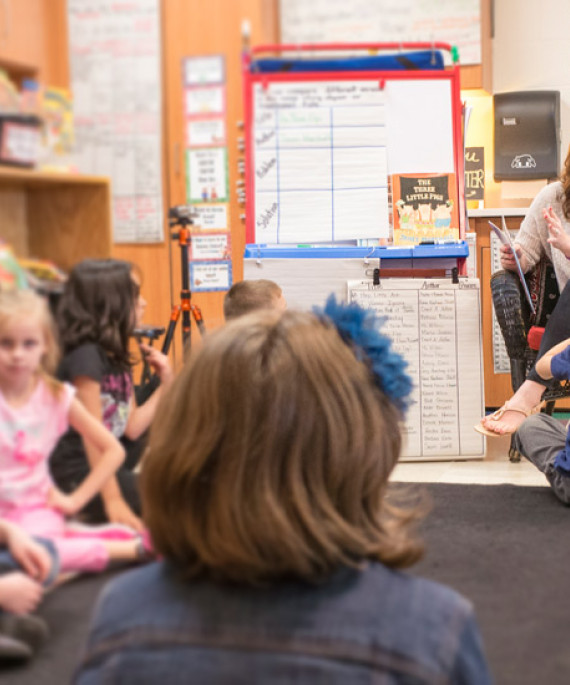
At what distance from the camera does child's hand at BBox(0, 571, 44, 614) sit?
3.25 ft

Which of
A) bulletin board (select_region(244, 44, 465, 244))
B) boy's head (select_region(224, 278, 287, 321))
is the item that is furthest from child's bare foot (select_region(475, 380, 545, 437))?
boy's head (select_region(224, 278, 287, 321))

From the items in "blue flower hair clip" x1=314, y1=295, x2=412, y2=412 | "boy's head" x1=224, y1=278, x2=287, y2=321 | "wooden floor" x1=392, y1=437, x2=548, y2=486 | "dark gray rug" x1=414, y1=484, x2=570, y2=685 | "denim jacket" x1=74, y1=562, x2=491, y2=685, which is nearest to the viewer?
"denim jacket" x1=74, y1=562, x2=491, y2=685

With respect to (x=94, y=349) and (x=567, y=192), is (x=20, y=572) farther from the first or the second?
(x=567, y=192)

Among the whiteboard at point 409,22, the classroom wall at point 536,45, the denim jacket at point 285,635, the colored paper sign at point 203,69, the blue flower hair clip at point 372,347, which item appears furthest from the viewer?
the classroom wall at point 536,45

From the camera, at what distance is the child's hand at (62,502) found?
100 cm

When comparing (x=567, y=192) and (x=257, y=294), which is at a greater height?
(x=567, y=192)

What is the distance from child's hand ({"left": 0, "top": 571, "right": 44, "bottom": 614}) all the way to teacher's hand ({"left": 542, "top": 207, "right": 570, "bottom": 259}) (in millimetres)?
1903

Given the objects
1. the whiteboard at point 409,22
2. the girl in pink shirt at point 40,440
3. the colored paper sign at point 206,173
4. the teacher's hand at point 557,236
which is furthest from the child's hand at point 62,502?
the whiteboard at point 409,22

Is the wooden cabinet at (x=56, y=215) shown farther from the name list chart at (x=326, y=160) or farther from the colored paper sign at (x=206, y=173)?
the name list chart at (x=326, y=160)

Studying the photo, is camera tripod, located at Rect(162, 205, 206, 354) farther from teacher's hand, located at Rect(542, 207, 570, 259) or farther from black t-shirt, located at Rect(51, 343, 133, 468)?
teacher's hand, located at Rect(542, 207, 570, 259)

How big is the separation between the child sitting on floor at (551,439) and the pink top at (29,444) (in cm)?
145

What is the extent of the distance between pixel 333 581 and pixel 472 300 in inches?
80.5

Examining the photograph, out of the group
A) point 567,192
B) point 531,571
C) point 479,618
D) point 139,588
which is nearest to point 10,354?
point 139,588

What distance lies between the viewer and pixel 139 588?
2.07 feet
